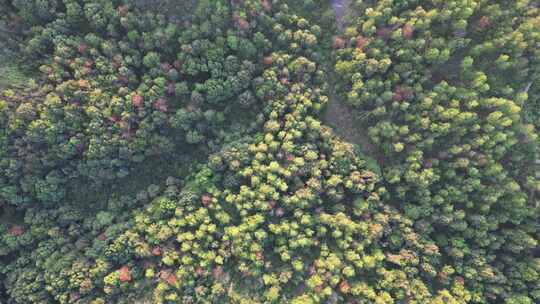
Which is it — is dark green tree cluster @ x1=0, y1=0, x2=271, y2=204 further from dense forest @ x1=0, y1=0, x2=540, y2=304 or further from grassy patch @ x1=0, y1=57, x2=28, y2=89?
grassy patch @ x1=0, y1=57, x2=28, y2=89

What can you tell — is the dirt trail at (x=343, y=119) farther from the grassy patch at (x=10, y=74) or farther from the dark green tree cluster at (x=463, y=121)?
the grassy patch at (x=10, y=74)

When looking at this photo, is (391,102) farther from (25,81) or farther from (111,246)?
(25,81)

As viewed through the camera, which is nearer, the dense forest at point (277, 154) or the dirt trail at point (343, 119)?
the dense forest at point (277, 154)

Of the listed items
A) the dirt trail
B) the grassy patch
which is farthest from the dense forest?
the dirt trail

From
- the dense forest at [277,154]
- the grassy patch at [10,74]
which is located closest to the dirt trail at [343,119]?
the dense forest at [277,154]

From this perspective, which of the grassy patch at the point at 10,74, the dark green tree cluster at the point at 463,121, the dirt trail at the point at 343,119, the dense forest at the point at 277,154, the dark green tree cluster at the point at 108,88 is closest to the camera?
the dark green tree cluster at the point at 463,121

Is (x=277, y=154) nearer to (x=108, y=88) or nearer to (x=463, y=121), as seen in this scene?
(x=463, y=121)

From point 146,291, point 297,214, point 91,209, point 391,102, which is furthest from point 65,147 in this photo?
point 391,102
